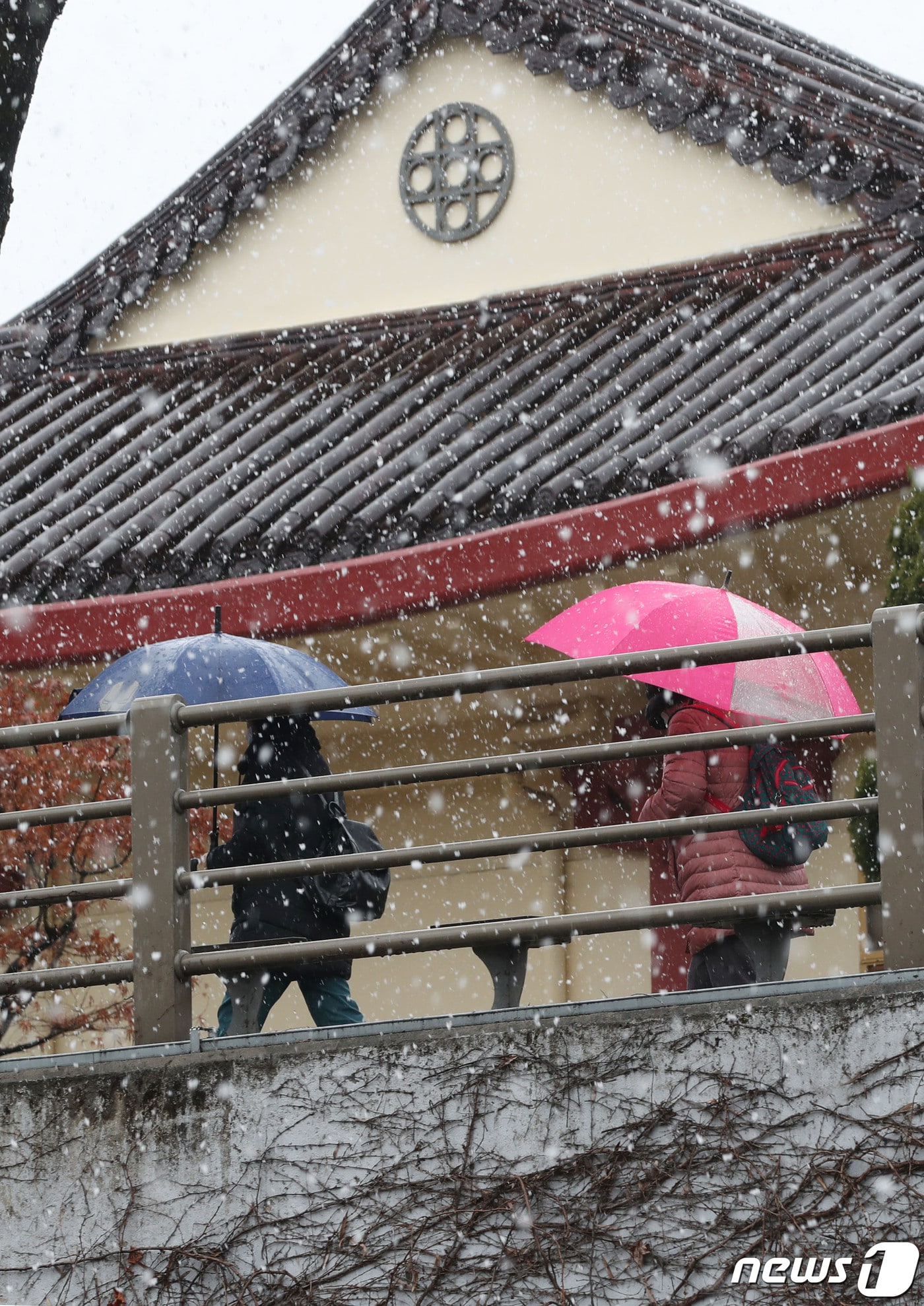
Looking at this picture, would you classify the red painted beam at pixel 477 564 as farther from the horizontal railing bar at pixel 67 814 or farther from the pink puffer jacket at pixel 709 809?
the horizontal railing bar at pixel 67 814

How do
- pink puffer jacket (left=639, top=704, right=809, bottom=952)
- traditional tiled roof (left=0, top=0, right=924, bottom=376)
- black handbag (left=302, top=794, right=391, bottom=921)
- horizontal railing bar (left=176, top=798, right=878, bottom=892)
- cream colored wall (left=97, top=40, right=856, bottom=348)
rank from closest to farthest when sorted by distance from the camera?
1. horizontal railing bar (left=176, top=798, right=878, bottom=892)
2. pink puffer jacket (left=639, top=704, right=809, bottom=952)
3. black handbag (left=302, top=794, right=391, bottom=921)
4. traditional tiled roof (left=0, top=0, right=924, bottom=376)
5. cream colored wall (left=97, top=40, right=856, bottom=348)

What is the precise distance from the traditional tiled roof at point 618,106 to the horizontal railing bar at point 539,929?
5.14 m

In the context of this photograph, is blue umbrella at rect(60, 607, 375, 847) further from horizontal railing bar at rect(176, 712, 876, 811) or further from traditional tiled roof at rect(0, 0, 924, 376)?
traditional tiled roof at rect(0, 0, 924, 376)

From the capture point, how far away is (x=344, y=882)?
529 centimetres

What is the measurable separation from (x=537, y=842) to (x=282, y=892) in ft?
3.63

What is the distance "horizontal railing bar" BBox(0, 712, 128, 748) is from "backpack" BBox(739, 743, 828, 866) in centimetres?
182

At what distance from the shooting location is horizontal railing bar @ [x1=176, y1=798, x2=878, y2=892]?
14.3 ft

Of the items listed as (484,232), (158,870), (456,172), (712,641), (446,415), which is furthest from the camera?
(456,172)

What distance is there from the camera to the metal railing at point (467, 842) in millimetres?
4320

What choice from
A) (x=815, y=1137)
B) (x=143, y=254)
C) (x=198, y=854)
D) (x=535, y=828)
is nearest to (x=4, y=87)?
(x=815, y=1137)

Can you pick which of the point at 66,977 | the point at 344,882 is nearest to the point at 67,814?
the point at 66,977

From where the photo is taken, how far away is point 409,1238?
4211mm

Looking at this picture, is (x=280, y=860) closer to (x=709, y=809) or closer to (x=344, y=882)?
(x=344, y=882)

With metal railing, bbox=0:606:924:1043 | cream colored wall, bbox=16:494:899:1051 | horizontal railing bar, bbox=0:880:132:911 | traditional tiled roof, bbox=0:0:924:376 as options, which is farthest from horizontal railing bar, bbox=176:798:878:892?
traditional tiled roof, bbox=0:0:924:376
